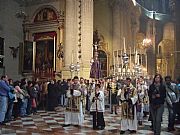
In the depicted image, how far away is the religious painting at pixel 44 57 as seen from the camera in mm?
21266

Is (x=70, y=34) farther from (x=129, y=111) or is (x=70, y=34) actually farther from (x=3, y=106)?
(x=129, y=111)

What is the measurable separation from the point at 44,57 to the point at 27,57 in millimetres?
1226

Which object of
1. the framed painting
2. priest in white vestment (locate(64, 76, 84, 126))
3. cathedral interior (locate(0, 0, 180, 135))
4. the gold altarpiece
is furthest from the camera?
the framed painting

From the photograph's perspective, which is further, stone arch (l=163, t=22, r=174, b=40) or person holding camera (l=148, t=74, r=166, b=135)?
stone arch (l=163, t=22, r=174, b=40)

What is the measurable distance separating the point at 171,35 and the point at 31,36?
39.7 feet

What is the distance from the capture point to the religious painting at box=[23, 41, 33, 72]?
21.6 meters

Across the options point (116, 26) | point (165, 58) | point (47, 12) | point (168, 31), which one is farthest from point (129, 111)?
point (168, 31)

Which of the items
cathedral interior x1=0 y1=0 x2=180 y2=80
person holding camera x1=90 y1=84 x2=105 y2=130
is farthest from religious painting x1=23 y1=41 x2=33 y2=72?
person holding camera x1=90 y1=84 x2=105 y2=130

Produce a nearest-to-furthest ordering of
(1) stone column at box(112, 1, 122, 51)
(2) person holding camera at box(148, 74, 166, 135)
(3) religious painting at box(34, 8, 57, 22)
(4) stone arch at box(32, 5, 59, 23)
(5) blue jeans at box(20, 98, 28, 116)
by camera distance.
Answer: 1. (2) person holding camera at box(148, 74, 166, 135)
2. (5) blue jeans at box(20, 98, 28, 116)
3. (4) stone arch at box(32, 5, 59, 23)
4. (3) religious painting at box(34, 8, 57, 22)
5. (1) stone column at box(112, 1, 122, 51)

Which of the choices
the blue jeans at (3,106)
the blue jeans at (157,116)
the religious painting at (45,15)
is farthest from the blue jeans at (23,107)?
the religious painting at (45,15)

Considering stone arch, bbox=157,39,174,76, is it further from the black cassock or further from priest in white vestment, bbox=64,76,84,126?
priest in white vestment, bbox=64,76,84,126

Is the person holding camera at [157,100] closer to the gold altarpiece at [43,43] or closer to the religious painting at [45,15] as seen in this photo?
the gold altarpiece at [43,43]

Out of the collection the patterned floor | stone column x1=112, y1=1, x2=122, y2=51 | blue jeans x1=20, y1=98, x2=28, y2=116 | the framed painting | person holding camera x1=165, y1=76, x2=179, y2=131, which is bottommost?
the patterned floor

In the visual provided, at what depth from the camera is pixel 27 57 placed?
21750 millimetres
